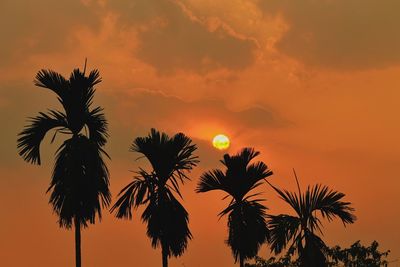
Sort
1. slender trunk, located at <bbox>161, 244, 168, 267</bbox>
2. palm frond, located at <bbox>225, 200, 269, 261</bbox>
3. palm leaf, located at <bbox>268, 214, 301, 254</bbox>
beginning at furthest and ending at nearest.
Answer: palm frond, located at <bbox>225, 200, 269, 261</bbox> → slender trunk, located at <bbox>161, 244, 168, 267</bbox> → palm leaf, located at <bbox>268, 214, 301, 254</bbox>

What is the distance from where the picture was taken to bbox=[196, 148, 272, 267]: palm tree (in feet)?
103

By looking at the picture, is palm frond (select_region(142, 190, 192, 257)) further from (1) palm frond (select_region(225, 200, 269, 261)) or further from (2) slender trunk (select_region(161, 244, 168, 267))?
(1) palm frond (select_region(225, 200, 269, 261))

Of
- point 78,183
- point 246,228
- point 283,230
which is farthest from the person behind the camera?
point 246,228

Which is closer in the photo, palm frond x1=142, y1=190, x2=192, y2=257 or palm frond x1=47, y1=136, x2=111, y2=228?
palm frond x1=47, y1=136, x2=111, y2=228

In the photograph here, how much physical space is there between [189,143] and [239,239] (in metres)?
5.36

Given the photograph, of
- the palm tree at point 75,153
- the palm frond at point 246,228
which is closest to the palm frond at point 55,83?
the palm tree at point 75,153

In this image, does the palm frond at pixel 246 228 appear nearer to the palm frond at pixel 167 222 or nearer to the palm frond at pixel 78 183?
the palm frond at pixel 167 222

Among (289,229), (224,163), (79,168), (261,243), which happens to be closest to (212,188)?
(224,163)

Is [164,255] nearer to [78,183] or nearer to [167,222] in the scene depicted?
[167,222]

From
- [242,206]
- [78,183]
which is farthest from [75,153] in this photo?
[242,206]

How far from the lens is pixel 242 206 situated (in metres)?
31.6

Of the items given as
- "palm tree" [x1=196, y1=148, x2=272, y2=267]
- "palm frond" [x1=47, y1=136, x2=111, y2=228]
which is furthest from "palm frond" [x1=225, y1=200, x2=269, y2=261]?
"palm frond" [x1=47, y1=136, x2=111, y2=228]

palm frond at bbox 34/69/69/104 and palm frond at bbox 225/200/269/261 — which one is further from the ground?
palm frond at bbox 34/69/69/104

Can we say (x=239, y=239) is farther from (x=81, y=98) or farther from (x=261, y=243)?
(x=81, y=98)
